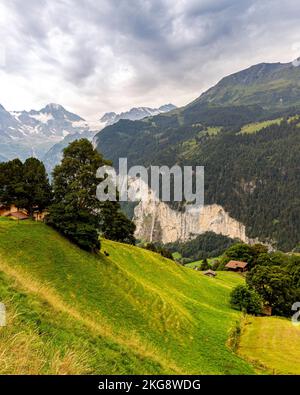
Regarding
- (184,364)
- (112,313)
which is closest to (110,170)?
(112,313)

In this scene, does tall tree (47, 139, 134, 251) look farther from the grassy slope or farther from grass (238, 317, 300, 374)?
grass (238, 317, 300, 374)

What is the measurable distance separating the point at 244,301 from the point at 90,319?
43.1 m

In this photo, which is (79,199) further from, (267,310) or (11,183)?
(267,310)

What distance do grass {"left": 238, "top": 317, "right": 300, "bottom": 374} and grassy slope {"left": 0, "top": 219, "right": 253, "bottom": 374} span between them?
2.74 meters

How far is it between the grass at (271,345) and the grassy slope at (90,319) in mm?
2744

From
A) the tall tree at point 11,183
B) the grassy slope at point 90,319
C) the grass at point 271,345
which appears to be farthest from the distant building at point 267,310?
the tall tree at point 11,183

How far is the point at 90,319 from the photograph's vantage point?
23.6 meters

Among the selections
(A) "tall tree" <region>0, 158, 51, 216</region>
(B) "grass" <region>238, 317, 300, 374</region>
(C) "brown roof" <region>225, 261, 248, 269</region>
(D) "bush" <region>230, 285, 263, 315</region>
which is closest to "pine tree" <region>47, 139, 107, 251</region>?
(A) "tall tree" <region>0, 158, 51, 216</region>

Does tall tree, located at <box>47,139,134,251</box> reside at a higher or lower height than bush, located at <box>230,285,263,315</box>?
higher

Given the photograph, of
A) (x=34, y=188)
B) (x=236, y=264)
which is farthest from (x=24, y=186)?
(x=236, y=264)

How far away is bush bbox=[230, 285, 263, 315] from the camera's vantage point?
59.7m

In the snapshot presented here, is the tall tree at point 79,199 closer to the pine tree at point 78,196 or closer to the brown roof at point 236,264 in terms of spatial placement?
the pine tree at point 78,196
